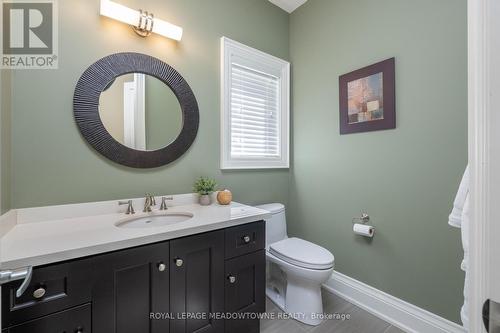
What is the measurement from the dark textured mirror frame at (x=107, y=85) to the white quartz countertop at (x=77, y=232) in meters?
0.36

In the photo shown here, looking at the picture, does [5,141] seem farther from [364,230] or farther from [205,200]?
[364,230]

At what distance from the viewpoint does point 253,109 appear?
6.98 feet

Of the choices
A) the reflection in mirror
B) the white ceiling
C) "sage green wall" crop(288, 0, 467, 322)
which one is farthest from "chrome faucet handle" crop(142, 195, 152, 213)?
the white ceiling

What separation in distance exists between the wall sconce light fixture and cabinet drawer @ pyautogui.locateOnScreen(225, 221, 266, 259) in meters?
1.43

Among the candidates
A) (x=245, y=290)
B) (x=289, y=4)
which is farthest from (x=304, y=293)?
(x=289, y=4)

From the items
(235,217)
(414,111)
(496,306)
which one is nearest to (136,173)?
(235,217)

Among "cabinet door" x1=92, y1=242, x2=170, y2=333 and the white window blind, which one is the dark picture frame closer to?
the white window blind

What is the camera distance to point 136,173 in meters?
1.52

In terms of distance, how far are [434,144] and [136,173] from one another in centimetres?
201

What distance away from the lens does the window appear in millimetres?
1912

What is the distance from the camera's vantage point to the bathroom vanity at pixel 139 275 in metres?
0.82

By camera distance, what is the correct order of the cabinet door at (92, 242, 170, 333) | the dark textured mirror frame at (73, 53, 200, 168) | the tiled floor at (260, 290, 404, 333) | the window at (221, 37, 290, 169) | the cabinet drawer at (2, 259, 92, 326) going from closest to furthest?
the cabinet drawer at (2, 259, 92, 326) < the cabinet door at (92, 242, 170, 333) < the dark textured mirror frame at (73, 53, 200, 168) < the tiled floor at (260, 290, 404, 333) < the window at (221, 37, 290, 169)

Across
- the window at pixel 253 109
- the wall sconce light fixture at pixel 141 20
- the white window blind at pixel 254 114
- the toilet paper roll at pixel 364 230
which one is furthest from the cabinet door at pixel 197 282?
the wall sconce light fixture at pixel 141 20

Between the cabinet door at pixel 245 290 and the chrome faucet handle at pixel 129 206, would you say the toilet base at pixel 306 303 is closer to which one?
the cabinet door at pixel 245 290
